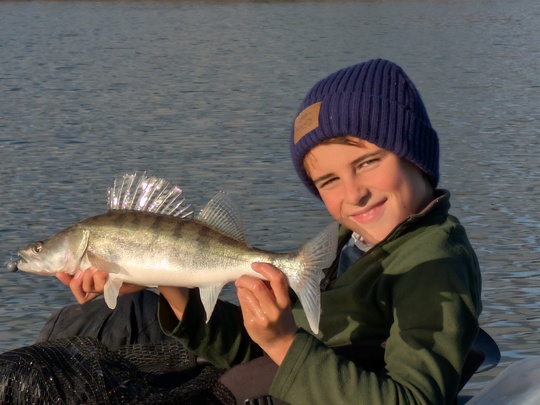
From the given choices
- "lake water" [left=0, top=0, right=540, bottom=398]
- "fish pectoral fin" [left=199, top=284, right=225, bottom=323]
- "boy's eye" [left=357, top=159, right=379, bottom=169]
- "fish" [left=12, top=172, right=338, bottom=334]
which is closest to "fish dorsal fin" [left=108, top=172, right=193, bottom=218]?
"fish" [left=12, top=172, right=338, bottom=334]

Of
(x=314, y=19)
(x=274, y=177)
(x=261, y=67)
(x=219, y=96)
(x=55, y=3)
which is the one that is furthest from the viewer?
(x=55, y=3)

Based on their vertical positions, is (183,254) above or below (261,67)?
above

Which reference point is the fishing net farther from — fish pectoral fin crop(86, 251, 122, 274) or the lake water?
the lake water

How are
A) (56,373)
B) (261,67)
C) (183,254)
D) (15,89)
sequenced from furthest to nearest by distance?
(261,67)
(15,89)
(56,373)
(183,254)

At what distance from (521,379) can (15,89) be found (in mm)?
13661

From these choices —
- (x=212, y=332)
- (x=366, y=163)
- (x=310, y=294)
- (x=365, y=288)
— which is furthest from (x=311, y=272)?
(x=212, y=332)

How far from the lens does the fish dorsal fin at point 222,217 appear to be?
344cm

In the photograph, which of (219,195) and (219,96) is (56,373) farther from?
(219,96)

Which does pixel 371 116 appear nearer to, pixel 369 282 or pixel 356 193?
pixel 356 193

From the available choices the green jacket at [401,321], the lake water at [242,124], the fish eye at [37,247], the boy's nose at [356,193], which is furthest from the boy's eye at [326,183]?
the lake water at [242,124]

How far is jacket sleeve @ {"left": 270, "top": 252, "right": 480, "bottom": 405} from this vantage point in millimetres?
3039

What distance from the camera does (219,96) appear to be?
15.3 metres

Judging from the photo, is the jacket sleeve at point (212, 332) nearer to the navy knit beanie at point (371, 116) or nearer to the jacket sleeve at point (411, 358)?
the navy knit beanie at point (371, 116)

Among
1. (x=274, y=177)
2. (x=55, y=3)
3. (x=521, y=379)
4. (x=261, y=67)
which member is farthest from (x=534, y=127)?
(x=55, y=3)
